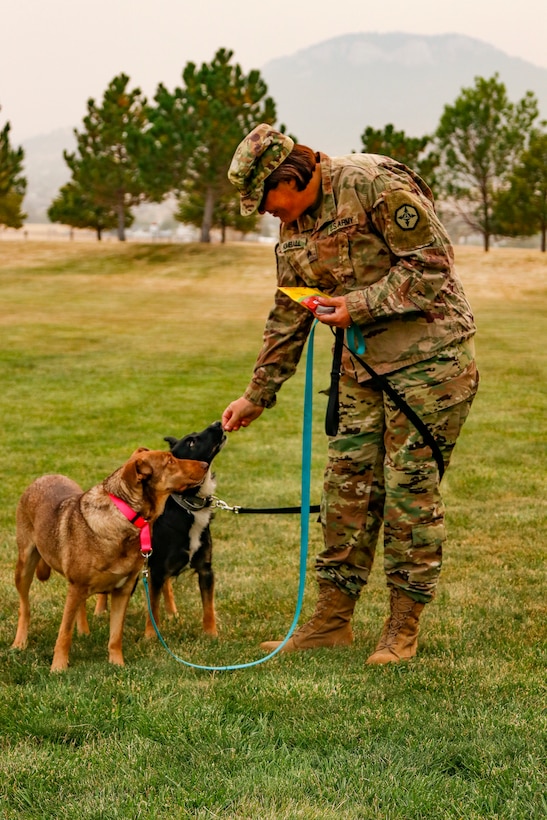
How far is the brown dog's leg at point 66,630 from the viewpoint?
429cm

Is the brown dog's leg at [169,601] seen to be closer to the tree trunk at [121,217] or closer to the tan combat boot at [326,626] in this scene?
the tan combat boot at [326,626]

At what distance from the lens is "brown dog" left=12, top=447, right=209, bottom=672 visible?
4.34 m

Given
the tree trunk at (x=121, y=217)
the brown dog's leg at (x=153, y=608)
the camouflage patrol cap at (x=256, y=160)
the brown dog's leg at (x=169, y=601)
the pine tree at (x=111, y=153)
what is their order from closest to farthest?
the camouflage patrol cap at (x=256, y=160), the brown dog's leg at (x=153, y=608), the brown dog's leg at (x=169, y=601), the pine tree at (x=111, y=153), the tree trunk at (x=121, y=217)

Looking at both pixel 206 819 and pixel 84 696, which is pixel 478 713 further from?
pixel 84 696

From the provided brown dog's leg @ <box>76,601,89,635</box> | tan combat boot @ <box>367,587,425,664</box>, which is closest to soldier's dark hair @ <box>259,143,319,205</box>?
tan combat boot @ <box>367,587,425,664</box>

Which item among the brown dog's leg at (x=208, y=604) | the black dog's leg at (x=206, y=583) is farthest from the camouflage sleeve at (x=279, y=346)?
the brown dog's leg at (x=208, y=604)

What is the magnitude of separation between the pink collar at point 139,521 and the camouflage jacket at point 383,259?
Answer: 125cm

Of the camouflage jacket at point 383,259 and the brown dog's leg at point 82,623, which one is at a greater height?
the camouflage jacket at point 383,259

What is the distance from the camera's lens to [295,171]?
12.7ft

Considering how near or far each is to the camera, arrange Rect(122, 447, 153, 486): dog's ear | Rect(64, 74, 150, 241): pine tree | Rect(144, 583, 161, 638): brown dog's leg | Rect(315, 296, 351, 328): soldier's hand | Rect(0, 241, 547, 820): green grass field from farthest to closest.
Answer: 1. Rect(64, 74, 150, 241): pine tree
2. Rect(144, 583, 161, 638): brown dog's leg
3. Rect(122, 447, 153, 486): dog's ear
4. Rect(315, 296, 351, 328): soldier's hand
5. Rect(0, 241, 547, 820): green grass field

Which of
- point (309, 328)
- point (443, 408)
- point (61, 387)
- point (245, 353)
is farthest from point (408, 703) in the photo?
point (245, 353)

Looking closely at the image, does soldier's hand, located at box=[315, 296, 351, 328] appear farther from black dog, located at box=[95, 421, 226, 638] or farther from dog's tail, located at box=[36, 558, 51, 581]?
dog's tail, located at box=[36, 558, 51, 581]

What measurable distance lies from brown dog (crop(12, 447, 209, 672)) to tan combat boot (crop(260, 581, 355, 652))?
31.5 inches

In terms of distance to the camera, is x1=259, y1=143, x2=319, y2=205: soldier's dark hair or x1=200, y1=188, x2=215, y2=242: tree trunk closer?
x1=259, y1=143, x2=319, y2=205: soldier's dark hair
